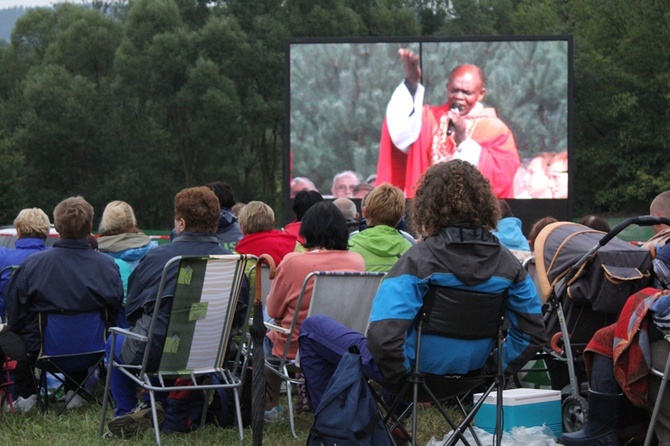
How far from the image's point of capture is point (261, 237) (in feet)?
22.1

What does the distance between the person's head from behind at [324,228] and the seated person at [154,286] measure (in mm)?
445

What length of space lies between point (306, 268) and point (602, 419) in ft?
5.41

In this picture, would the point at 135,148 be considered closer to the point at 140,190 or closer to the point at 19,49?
the point at 140,190

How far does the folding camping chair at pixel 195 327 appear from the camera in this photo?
16.2 feet

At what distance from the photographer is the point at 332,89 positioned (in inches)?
904

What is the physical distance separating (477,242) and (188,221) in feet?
6.10

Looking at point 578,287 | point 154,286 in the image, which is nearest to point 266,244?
point 154,286

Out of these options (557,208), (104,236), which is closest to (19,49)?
(557,208)

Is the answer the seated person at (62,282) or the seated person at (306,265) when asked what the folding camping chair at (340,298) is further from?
the seated person at (62,282)

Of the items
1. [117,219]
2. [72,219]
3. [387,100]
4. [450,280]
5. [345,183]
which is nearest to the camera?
[450,280]

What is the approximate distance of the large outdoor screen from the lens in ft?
73.5

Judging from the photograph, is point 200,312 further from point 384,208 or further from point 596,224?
point 596,224

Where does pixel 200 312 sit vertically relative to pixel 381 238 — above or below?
below

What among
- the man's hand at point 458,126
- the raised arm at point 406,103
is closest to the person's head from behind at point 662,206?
the man's hand at point 458,126
